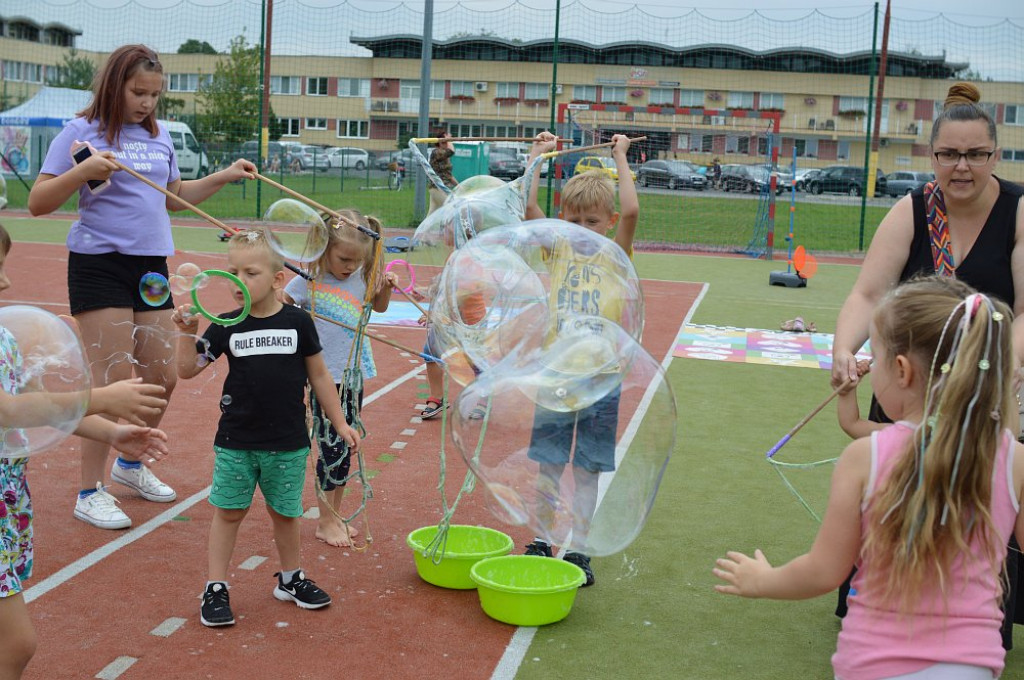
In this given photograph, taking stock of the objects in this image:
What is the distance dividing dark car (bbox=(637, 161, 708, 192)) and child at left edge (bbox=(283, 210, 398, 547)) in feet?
72.2

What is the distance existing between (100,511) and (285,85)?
3612cm

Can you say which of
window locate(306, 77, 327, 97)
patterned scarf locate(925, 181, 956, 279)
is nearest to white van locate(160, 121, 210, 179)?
window locate(306, 77, 327, 97)

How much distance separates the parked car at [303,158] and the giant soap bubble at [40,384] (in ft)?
108

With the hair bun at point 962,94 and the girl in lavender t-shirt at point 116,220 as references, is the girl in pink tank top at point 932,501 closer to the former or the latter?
the hair bun at point 962,94

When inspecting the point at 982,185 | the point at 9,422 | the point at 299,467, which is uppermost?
the point at 982,185

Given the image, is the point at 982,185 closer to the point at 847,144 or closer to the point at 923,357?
the point at 923,357

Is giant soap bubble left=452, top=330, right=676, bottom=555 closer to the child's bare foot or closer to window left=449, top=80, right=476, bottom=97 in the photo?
the child's bare foot

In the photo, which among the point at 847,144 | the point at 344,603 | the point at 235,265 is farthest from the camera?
the point at 847,144

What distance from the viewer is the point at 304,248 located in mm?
4293

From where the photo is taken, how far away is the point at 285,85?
38.8 m

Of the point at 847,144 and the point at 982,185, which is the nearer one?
the point at 982,185

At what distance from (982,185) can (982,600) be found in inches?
67.5

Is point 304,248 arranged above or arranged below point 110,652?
above

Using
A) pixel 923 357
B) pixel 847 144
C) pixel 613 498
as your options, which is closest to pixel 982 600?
pixel 923 357
